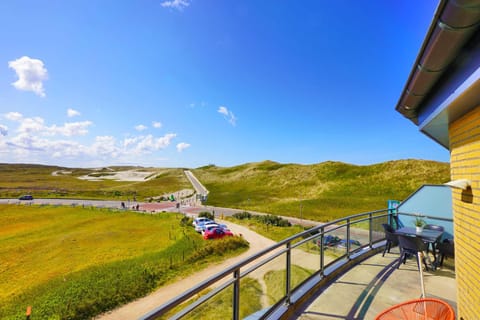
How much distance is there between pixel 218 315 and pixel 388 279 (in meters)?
3.74

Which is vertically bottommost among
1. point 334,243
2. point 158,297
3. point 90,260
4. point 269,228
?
point 90,260

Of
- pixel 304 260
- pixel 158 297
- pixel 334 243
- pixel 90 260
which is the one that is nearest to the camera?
pixel 304 260

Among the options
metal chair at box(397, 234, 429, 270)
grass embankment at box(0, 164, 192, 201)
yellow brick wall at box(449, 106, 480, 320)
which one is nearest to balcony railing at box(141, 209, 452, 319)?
metal chair at box(397, 234, 429, 270)

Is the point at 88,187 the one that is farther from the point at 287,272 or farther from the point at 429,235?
the point at 429,235

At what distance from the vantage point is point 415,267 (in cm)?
496

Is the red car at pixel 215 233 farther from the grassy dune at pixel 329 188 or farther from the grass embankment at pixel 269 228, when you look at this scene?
the grassy dune at pixel 329 188

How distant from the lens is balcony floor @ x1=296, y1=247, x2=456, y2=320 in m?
3.21

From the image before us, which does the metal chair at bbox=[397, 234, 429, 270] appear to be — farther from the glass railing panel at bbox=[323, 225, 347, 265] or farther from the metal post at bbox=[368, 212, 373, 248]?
the glass railing panel at bbox=[323, 225, 347, 265]

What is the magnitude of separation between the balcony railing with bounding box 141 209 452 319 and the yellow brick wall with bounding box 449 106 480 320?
5.92 ft

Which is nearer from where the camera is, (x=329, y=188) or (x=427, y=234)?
(x=427, y=234)

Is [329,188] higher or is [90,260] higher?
[329,188]

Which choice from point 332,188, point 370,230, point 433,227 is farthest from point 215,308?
point 332,188

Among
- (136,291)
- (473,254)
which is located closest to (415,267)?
(473,254)

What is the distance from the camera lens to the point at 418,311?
6.17ft
